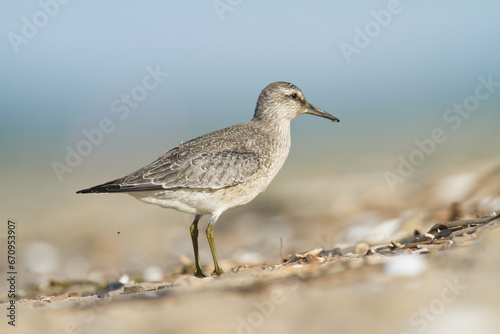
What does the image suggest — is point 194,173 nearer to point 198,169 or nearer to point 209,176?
point 198,169

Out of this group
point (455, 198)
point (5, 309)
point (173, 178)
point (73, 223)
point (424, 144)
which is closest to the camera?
point (5, 309)

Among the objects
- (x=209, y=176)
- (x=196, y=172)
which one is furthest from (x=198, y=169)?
(x=209, y=176)

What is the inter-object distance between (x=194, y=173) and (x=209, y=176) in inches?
6.8

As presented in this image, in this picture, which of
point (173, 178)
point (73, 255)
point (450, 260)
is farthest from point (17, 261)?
point (450, 260)

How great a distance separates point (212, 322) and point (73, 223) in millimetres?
8762

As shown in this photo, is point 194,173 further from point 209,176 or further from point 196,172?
point 209,176

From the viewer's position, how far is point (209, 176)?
6.76m

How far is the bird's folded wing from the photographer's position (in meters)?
6.64

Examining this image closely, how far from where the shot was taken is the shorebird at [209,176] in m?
6.71

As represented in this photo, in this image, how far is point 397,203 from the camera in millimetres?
9047

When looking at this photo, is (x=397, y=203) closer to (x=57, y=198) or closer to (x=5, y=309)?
(x=5, y=309)

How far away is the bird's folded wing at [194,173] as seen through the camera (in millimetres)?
6641

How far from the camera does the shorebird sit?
6.71 m

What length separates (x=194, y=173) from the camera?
22.2ft
